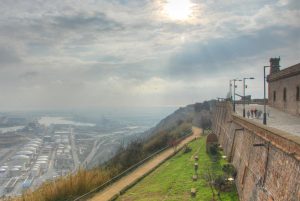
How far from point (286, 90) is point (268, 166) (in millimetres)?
22767

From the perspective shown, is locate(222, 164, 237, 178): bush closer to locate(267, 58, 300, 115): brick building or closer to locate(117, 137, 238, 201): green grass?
locate(117, 137, 238, 201): green grass

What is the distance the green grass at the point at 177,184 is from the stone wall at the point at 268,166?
7.38ft

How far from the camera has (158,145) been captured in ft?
157

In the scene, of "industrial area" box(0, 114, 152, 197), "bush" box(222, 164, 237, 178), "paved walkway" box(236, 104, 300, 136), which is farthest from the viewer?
"industrial area" box(0, 114, 152, 197)

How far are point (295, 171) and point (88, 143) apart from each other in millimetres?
147083

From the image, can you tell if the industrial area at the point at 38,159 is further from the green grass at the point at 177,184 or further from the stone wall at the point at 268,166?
the stone wall at the point at 268,166

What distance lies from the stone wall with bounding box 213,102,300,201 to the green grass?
2248 mm

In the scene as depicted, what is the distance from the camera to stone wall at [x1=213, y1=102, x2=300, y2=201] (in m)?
10.5

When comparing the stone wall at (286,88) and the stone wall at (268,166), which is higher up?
the stone wall at (286,88)

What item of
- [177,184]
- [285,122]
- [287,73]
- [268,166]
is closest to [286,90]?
[287,73]

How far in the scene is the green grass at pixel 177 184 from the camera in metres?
20.4

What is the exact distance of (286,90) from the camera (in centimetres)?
3400

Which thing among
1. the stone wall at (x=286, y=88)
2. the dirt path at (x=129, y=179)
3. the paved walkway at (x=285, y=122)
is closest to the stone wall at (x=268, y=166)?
the paved walkway at (x=285, y=122)

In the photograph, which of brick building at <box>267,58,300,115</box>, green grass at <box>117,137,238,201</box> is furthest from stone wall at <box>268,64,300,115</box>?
green grass at <box>117,137,238,201</box>
